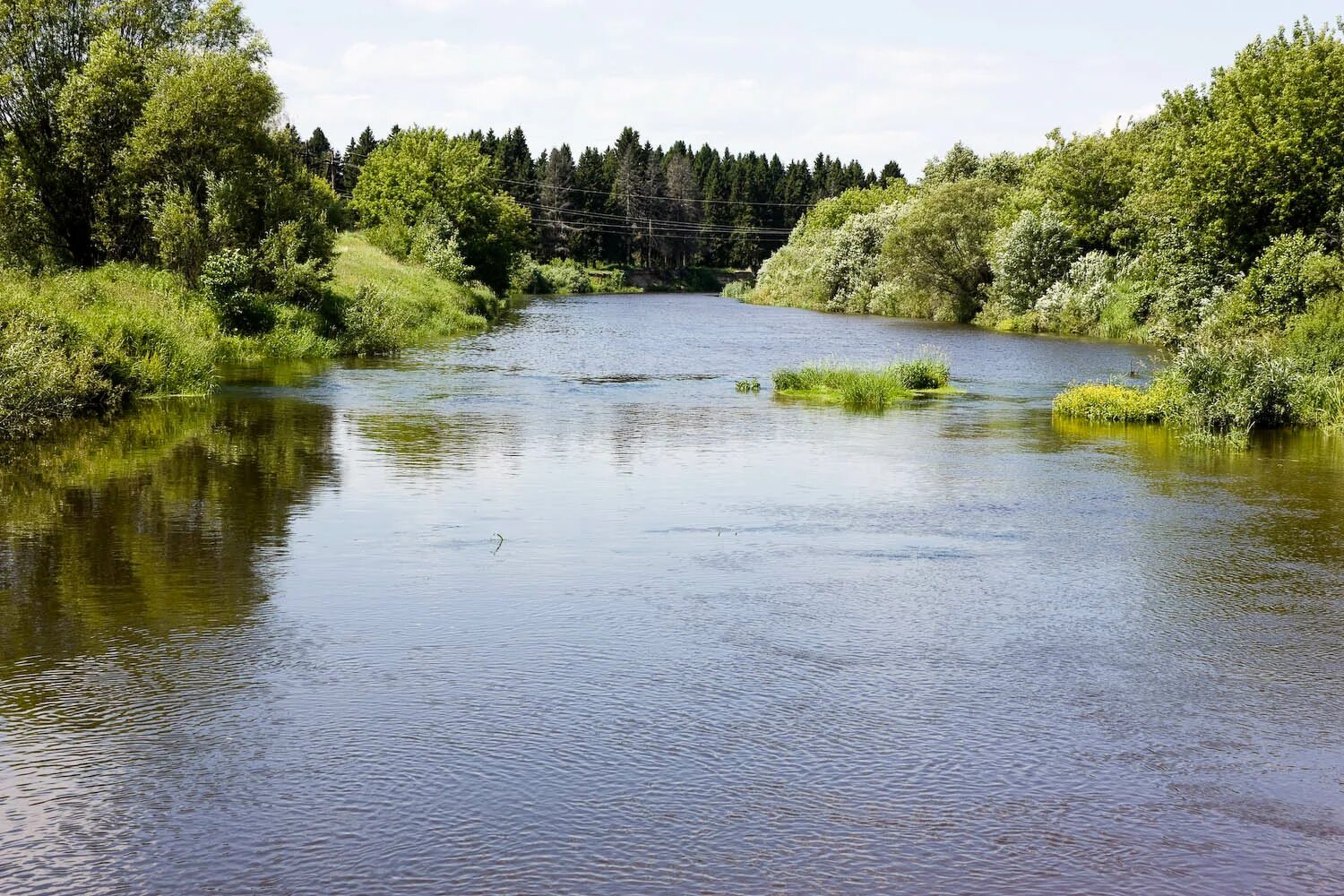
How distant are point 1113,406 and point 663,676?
68.0 feet

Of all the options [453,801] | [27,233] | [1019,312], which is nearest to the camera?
[453,801]

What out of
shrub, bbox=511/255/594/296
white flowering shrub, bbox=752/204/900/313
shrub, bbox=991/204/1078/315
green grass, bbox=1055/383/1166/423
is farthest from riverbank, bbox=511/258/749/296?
green grass, bbox=1055/383/1166/423

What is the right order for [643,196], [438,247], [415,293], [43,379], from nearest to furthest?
[43,379] → [415,293] → [438,247] → [643,196]

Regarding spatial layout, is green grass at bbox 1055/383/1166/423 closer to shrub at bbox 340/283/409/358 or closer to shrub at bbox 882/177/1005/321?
shrub at bbox 340/283/409/358

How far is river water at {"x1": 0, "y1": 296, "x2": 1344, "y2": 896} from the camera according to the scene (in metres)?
6.57

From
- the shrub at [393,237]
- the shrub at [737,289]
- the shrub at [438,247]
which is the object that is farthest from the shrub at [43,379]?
the shrub at [737,289]

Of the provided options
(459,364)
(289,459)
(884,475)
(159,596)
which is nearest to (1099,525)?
(884,475)

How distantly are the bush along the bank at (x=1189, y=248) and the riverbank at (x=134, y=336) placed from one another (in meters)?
20.4

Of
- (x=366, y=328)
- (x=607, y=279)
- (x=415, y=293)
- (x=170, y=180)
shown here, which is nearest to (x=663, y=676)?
(x=366, y=328)

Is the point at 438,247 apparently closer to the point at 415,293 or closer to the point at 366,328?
the point at 415,293

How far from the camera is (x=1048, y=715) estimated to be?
862cm

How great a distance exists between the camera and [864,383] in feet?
99.2

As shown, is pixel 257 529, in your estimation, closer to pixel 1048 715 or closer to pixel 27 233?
pixel 1048 715

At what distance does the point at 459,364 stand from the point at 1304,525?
92.4 ft
